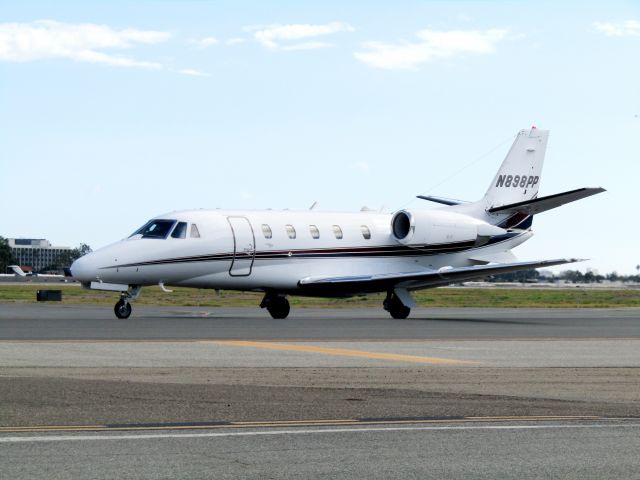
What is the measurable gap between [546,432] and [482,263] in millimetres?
31973

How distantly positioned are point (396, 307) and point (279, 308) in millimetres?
4003

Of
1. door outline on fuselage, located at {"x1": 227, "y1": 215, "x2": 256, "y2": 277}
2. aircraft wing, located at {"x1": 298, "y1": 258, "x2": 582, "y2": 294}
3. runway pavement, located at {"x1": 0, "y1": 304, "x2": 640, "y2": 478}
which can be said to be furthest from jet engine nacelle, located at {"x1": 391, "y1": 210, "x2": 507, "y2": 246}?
runway pavement, located at {"x1": 0, "y1": 304, "x2": 640, "y2": 478}

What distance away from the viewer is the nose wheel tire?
39.0 metres

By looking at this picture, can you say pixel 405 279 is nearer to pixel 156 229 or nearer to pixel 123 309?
pixel 156 229

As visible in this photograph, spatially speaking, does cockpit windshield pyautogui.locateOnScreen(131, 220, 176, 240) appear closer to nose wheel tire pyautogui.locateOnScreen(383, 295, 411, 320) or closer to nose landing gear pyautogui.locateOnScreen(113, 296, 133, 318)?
nose landing gear pyautogui.locateOnScreen(113, 296, 133, 318)

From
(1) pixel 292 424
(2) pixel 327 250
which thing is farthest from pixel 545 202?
(1) pixel 292 424

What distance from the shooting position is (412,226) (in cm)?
4038

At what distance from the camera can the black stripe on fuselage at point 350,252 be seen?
118 ft

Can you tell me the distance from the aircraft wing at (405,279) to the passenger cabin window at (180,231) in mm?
4274

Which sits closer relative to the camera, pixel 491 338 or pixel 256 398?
pixel 256 398

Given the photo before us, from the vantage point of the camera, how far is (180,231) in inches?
1427

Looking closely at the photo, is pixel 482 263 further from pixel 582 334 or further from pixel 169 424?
pixel 169 424

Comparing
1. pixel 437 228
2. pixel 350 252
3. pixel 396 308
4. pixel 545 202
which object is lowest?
pixel 396 308

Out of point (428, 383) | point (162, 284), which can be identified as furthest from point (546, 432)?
point (162, 284)
